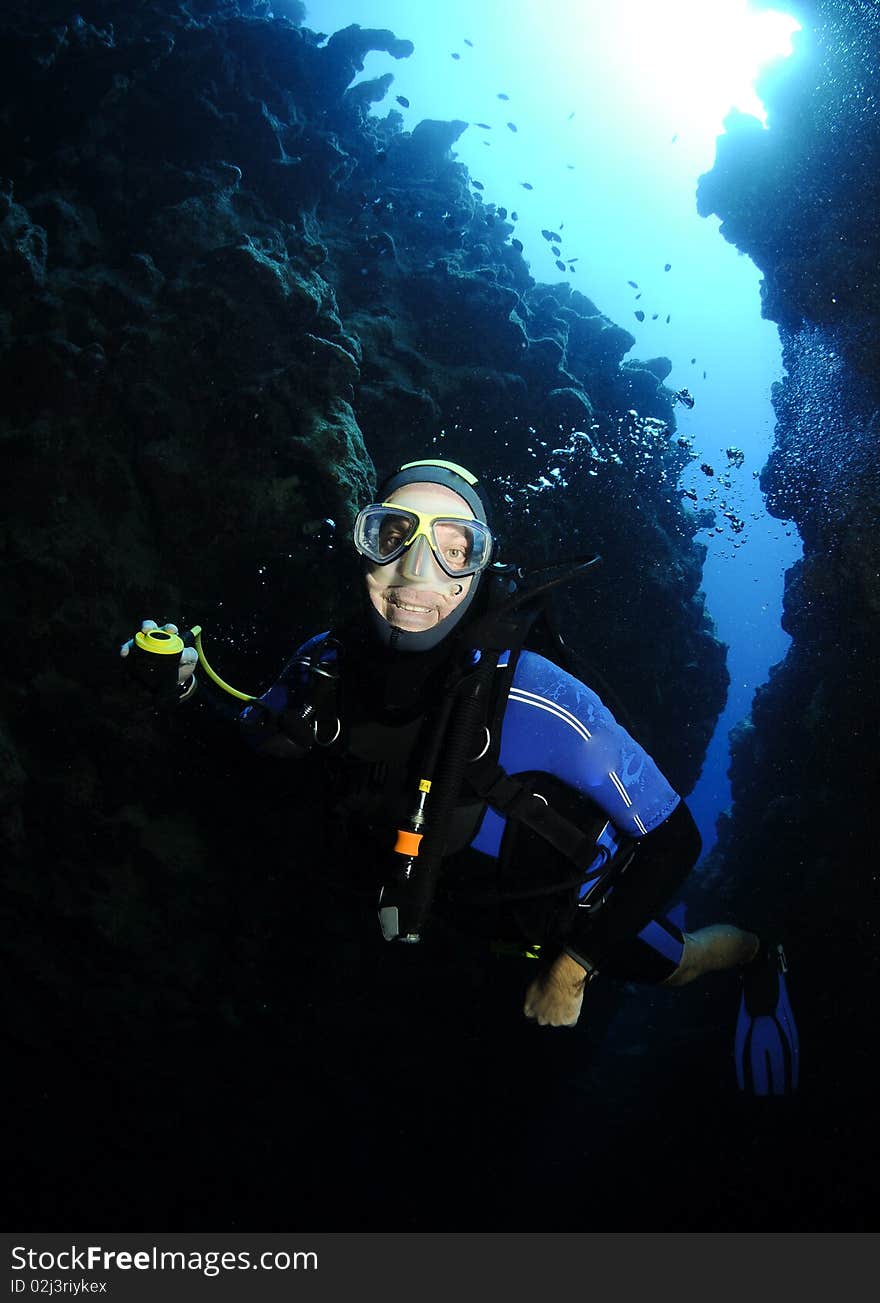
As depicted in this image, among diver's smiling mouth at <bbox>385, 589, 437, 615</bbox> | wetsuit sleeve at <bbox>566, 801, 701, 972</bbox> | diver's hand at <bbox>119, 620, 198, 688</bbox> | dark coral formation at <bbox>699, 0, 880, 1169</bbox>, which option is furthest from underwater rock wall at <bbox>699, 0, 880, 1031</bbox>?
diver's hand at <bbox>119, 620, 198, 688</bbox>

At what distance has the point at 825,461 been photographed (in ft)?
28.3

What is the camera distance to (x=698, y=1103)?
26.1 ft

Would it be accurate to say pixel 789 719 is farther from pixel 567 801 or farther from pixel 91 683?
pixel 91 683

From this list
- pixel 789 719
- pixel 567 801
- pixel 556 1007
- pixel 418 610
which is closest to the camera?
pixel 556 1007

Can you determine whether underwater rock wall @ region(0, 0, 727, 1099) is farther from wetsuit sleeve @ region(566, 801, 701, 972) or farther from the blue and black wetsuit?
wetsuit sleeve @ region(566, 801, 701, 972)

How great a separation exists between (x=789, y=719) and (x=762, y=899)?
9.81 ft

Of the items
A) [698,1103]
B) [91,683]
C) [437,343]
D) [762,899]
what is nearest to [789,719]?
[762,899]

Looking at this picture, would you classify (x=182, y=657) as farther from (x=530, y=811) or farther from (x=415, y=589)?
(x=530, y=811)

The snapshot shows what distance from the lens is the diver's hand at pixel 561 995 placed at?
2.36 m

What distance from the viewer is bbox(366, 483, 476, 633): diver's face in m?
2.54

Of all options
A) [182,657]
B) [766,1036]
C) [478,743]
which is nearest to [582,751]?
[478,743]

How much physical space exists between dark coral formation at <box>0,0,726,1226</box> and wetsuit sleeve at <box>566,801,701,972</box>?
2.10 m

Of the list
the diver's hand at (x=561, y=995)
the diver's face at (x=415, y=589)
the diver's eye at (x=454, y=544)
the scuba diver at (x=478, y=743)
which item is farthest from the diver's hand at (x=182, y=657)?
the diver's hand at (x=561, y=995)

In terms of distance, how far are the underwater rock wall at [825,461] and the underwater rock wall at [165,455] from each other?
399cm
